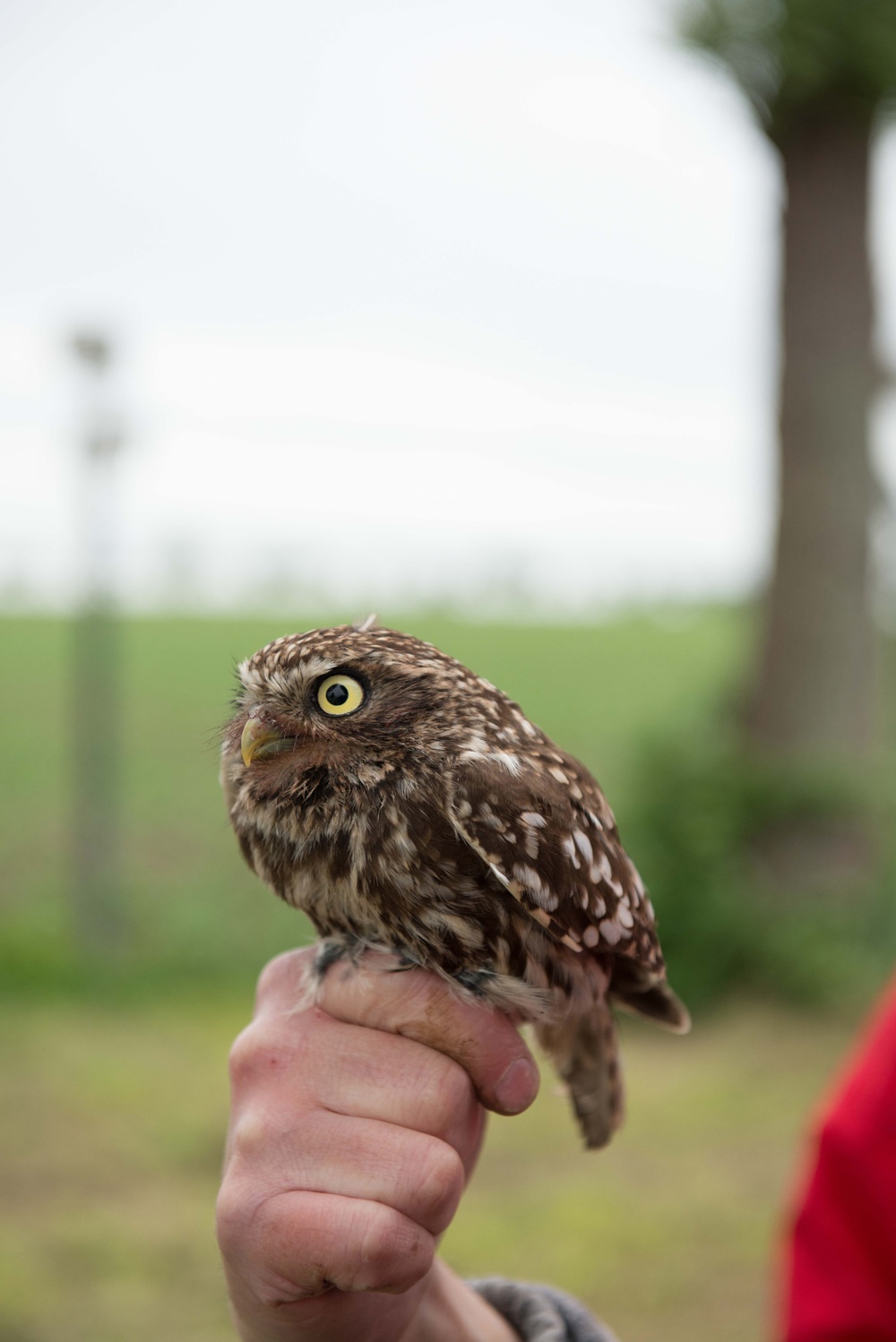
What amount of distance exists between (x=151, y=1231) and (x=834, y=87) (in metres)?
8.10

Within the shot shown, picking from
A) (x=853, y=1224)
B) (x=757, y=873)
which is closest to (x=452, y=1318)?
(x=853, y=1224)

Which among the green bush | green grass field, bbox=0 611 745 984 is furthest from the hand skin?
the green bush

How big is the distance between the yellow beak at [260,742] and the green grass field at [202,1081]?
0.29 meters

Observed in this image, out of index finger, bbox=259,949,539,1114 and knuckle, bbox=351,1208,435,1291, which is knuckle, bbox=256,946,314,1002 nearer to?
index finger, bbox=259,949,539,1114

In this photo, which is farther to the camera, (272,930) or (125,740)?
(125,740)

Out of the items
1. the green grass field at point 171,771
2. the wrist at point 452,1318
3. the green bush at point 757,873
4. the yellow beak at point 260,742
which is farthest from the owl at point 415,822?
the green bush at point 757,873

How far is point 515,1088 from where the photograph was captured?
1648 mm

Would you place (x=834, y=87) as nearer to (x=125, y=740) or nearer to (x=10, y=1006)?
(x=125, y=740)

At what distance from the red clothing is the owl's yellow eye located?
178 cm

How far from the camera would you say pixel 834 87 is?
7.61 m

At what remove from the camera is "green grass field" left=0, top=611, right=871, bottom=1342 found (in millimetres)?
5086

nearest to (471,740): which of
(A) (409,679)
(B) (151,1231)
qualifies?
(A) (409,679)

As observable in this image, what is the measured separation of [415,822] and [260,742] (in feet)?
0.87

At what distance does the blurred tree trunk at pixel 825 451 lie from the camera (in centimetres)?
771
